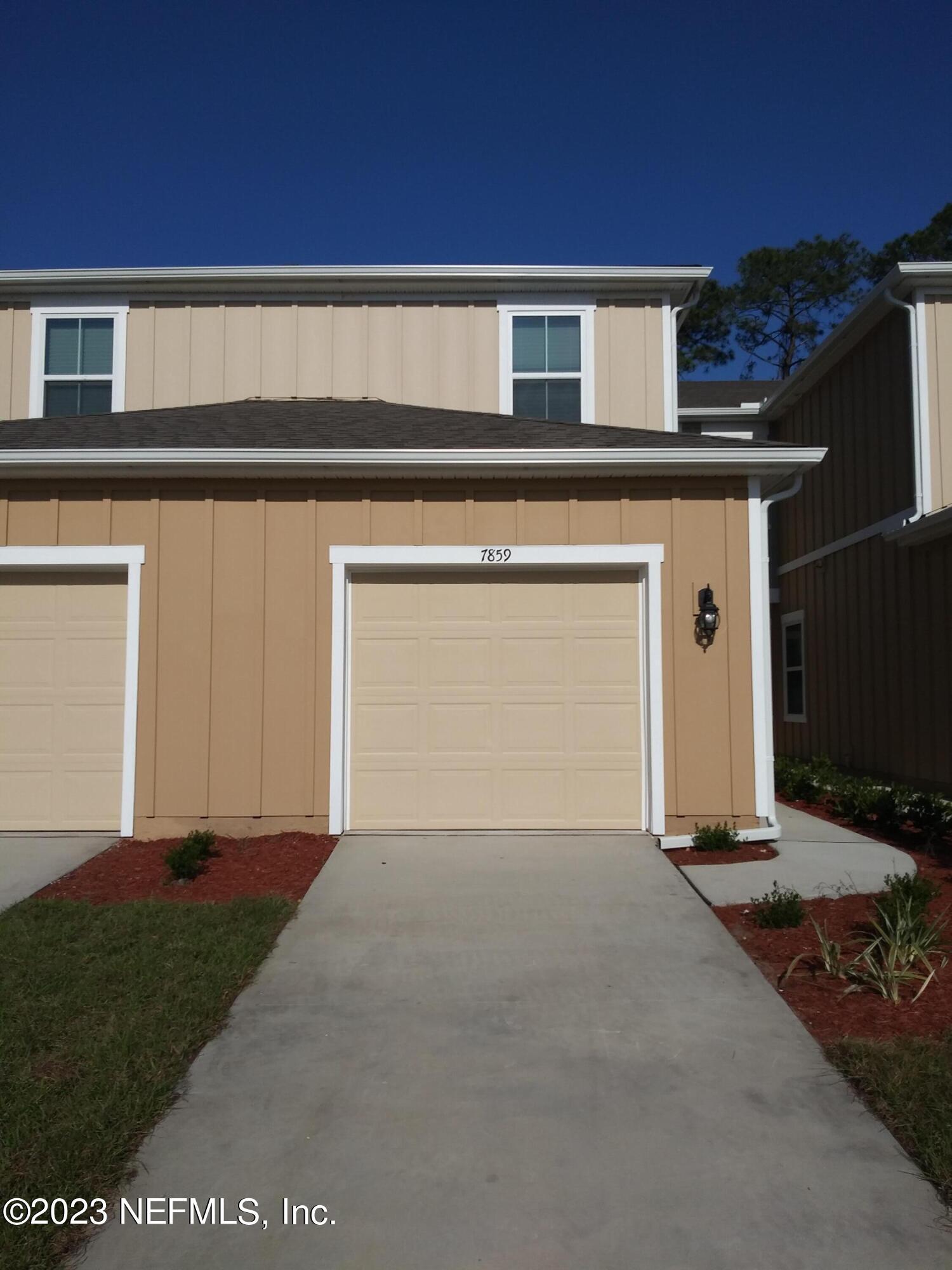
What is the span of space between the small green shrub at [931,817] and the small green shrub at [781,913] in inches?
114

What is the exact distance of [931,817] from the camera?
821 cm

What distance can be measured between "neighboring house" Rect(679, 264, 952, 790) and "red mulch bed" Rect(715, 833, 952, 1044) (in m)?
5.48

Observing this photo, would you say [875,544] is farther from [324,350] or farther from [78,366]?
[78,366]

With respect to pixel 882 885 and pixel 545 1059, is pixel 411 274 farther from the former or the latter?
pixel 545 1059

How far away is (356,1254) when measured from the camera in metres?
2.84

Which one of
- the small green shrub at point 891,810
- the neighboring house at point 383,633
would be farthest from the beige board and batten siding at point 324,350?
the small green shrub at point 891,810

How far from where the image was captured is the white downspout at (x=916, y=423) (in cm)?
1121

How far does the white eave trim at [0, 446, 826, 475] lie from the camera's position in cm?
781

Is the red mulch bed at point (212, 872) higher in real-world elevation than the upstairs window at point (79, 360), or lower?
lower

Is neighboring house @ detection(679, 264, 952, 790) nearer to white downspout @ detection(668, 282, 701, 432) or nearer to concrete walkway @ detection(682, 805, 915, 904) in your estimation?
white downspout @ detection(668, 282, 701, 432)

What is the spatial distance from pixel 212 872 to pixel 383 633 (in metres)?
2.40

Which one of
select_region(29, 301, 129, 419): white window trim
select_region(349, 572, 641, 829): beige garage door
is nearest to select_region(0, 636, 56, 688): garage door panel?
select_region(349, 572, 641, 829): beige garage door

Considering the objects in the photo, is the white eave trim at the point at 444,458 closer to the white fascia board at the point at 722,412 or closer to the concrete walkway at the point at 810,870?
the concrete walkway at the point at 810,870

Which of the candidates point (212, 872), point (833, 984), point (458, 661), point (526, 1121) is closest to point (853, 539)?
point (458, 661)
